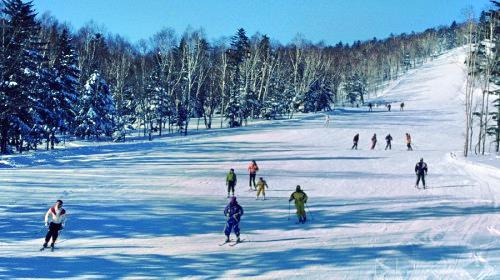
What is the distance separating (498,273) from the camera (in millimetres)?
12859

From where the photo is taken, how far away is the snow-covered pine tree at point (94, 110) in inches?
1927

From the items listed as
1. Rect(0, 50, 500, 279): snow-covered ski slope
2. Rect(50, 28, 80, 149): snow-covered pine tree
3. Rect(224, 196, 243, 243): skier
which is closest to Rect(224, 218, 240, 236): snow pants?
Rect(224, 196, 243, 243): skier

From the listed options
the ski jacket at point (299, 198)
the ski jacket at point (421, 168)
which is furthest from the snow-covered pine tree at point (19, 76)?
the ski jacket at point (421, 168)

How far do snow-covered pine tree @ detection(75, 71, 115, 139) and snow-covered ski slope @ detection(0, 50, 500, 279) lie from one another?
1030 cm

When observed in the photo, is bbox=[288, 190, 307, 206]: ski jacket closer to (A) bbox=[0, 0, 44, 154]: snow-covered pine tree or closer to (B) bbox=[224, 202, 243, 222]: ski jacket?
(B) bbox=[224, 202, 243, 222]: ski jacket

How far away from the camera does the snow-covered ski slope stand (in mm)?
13164

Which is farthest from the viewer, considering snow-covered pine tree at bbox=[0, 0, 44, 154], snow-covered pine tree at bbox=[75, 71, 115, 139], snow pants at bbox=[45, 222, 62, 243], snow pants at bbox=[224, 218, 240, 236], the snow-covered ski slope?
snow-covered pine tree at bbox=[75, 71, 115, 139]

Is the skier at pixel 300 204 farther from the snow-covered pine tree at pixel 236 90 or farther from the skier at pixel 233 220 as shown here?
the snow-covered pine tree at pixel 236 90

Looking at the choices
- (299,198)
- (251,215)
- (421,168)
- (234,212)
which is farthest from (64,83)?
(234,212)

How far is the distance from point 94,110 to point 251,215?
34177 millimetres

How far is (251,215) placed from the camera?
1934 cm

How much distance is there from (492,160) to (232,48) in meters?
55.2

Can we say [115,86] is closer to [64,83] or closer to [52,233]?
[64,83]

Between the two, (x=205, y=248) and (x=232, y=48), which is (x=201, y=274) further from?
(x=232, y=48)
